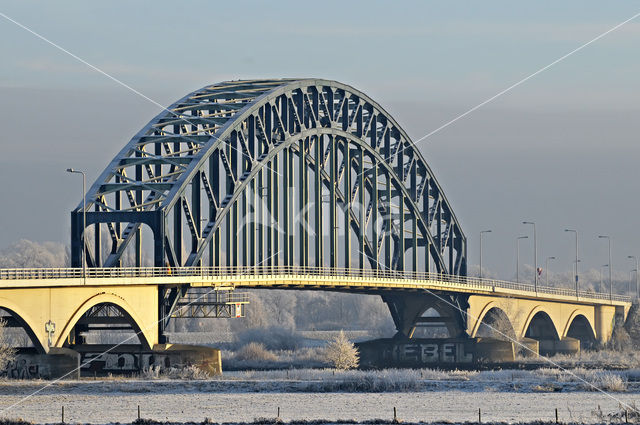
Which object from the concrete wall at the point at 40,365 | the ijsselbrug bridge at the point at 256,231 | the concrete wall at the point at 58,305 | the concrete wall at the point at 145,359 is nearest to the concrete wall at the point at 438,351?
the ijsselbrug bridge at the point at 256,231

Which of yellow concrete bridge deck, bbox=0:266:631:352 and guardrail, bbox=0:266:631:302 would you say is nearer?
yellow concrete bridge deck, bbox=0:266:631:352

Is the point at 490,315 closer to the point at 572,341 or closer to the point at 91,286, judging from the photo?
the point at 572,341

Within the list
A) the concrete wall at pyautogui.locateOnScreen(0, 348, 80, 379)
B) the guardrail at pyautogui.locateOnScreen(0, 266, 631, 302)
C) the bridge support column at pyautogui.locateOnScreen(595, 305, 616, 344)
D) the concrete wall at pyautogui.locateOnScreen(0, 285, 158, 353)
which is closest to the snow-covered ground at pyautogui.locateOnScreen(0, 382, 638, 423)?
the concrete wall at pyautogui.locateOnScreen(0, 348, 80, 379)

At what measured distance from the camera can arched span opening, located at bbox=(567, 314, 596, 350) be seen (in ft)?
604

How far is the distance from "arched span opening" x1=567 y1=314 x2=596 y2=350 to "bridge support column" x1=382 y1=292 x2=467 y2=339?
138 feet

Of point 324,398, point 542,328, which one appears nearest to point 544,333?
point 542,328

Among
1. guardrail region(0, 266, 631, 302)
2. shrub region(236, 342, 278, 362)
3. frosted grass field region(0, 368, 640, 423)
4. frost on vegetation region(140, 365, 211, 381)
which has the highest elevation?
guardrail region(0, 266, 631, 302)

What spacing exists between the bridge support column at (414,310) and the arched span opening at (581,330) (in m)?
42.0

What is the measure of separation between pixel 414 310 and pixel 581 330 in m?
49.8

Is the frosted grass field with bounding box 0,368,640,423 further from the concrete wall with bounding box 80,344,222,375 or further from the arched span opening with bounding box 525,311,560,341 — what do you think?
the arched span opening with bounding box 525,311,560,341

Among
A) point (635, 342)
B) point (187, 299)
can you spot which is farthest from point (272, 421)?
point (635, 342)

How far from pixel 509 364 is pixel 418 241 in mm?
27730

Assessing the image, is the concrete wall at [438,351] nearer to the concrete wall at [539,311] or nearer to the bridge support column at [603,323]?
the concrete wall at [539,311]

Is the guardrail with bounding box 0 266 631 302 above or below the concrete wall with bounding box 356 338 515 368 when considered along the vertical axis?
above
